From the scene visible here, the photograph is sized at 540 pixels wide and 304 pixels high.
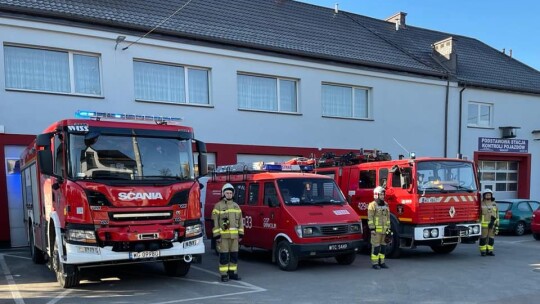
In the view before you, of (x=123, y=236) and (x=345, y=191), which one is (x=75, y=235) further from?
(x=345, y=191)

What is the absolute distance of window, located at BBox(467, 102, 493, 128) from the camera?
21.0 metres

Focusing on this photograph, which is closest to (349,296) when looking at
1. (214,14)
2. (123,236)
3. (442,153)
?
(123,236)

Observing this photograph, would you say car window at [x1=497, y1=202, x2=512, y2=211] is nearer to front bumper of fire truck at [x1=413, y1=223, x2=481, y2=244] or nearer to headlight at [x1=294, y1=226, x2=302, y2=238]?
front bumper of fire truck at [x1=413, y1=223, x2=481, y2=244]

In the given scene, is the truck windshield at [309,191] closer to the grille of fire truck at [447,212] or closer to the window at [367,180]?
the window at [367,180]

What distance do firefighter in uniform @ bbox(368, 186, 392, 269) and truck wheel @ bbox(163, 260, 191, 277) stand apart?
3746 mm

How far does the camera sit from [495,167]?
22.1m

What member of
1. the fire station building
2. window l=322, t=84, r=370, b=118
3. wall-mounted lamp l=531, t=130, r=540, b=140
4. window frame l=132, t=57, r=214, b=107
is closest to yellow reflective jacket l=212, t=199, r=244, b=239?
the fire station building

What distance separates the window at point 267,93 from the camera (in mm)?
16141

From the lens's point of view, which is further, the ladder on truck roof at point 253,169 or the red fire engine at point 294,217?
the ladder on truck roof at point 253,169

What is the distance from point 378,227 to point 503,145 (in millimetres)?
14962

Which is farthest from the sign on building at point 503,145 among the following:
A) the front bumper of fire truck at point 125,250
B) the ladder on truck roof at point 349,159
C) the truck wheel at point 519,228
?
the front bumper of fire truck at point 125,250

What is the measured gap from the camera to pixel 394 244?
34.5 feet

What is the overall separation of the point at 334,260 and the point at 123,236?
5.03 m

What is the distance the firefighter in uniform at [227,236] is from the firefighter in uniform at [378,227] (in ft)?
9.29
